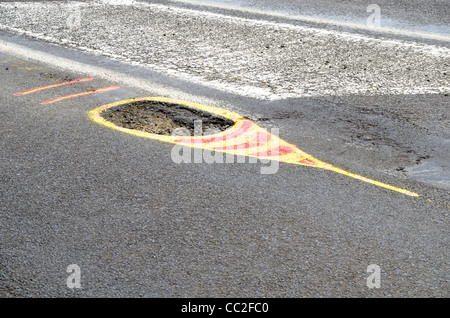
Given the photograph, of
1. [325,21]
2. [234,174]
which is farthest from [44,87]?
[325,21]

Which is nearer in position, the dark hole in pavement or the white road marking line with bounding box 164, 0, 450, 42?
the dark hole in pavement

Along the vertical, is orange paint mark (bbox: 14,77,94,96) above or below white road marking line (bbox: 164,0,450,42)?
below

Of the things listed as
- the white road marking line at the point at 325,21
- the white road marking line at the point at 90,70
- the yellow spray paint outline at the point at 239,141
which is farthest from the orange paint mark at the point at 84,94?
the white road marking line at the point at 325,21

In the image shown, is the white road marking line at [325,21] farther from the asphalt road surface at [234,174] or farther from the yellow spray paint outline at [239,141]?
the yellow spray paint outline at [239,141]

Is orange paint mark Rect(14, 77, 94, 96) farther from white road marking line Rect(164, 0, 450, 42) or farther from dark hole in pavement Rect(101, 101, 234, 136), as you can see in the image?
white road marking line Rect(164, 0, 450, 42)

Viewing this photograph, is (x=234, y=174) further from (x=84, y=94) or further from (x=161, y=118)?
(x=84, y=94)

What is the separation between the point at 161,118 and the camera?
5.88 meters

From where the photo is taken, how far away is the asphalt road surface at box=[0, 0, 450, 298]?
336 cm

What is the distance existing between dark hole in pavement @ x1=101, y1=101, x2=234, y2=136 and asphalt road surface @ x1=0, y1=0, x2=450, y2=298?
28 centimetres

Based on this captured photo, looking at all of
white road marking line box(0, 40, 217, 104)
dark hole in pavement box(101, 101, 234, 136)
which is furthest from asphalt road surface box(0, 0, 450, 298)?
dark hole in pavement box(101, 101, 234, 136)

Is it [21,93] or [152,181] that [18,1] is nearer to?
[21,93]

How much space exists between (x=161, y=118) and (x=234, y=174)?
1.60m
